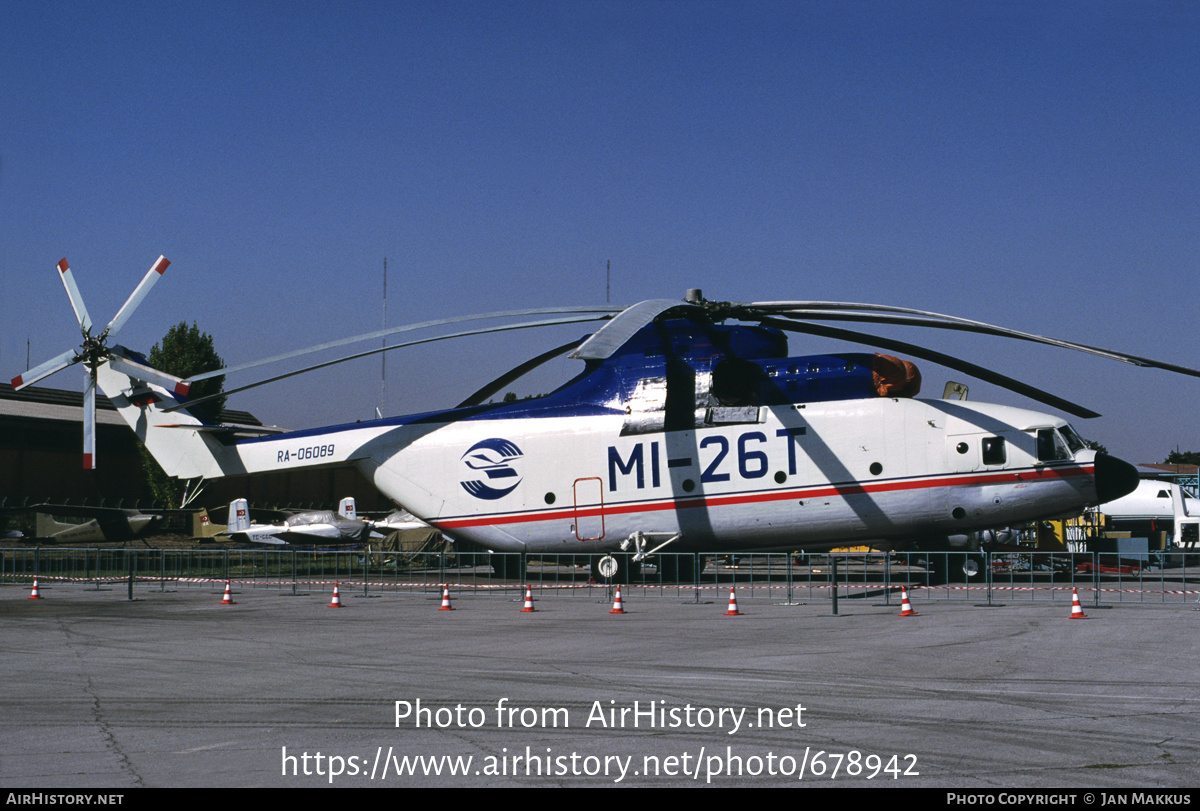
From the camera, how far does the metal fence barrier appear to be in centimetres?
2291

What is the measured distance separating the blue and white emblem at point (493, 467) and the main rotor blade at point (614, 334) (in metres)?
9.20

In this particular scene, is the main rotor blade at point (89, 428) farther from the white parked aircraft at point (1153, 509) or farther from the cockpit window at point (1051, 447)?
the white parked aircraft at point (1153, 509)

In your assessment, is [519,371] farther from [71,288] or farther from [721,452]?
[71,288]

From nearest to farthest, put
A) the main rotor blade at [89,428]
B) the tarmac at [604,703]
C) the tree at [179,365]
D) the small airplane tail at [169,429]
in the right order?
1. the tarmac at [604,703]
2. the main rotor blade at [89,428]
3. the small airplane tail at [169,429]
4. the tree at [179,365]

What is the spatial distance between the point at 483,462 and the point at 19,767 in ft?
71.2

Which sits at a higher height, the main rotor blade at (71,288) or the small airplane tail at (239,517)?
the main rotor blade at (71,288)

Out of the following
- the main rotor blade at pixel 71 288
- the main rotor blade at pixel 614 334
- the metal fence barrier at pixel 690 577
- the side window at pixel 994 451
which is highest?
the main rotor blade at pixel 71 288

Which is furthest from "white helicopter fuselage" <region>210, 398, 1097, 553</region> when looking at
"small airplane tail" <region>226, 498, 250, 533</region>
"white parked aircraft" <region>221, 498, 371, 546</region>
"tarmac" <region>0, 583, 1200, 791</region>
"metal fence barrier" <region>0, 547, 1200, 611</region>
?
"small airplane tail" <region>226, 498, 250, 533</region>

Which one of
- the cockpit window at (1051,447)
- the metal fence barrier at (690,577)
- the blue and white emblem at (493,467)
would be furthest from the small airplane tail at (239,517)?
the cockpit window at (1051,447)

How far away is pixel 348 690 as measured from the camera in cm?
1015

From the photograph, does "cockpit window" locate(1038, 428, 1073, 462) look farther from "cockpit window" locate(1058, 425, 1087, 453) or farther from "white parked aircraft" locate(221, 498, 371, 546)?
"white parked aircraft" locate(221, 498, 371, 546)

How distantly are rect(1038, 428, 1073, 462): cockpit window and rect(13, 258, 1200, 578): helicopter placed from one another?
0.11 feet

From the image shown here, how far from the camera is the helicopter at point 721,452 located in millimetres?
23875
